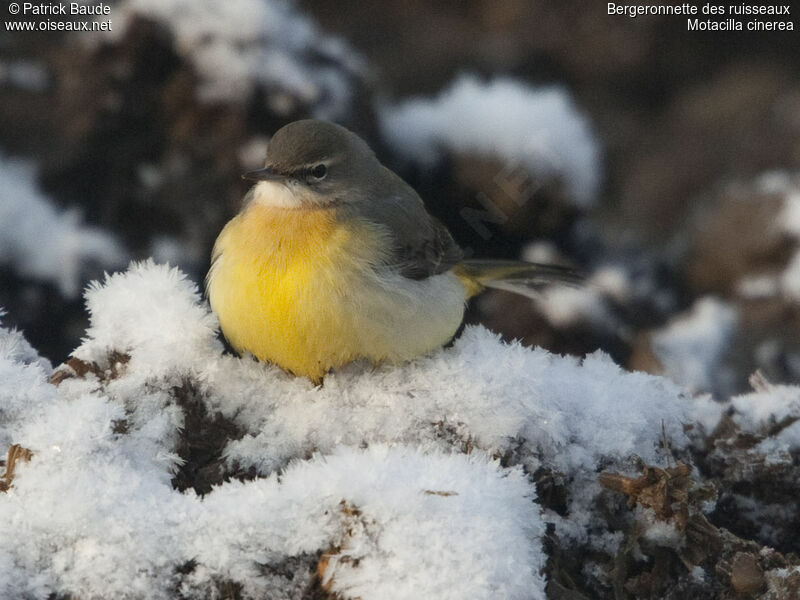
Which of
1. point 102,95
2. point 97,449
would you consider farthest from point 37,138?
point 97,449

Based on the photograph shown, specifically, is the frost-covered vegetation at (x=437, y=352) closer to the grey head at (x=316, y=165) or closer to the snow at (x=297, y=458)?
the snow at (x=297, y=458)

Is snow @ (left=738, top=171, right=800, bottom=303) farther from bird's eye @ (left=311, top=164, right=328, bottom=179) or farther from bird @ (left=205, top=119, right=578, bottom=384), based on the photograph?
bird's eye @ (left=311, top=164, right=328, bottom=179)

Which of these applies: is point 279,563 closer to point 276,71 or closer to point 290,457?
point 290,457

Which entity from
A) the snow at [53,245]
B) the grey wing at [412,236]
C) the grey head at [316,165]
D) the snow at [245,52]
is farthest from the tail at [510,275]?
the snow at [53,245]

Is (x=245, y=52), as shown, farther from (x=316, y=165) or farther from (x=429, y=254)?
(x=429, y=254)

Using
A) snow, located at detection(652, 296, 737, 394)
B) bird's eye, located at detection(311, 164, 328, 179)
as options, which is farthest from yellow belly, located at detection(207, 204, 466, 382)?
snow, located at detection(652, 296, 737, 394)

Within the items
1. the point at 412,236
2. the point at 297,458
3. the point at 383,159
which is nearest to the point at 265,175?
the point at 412,236
